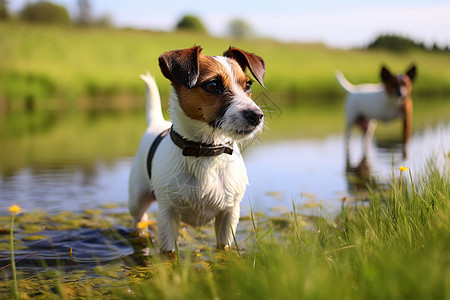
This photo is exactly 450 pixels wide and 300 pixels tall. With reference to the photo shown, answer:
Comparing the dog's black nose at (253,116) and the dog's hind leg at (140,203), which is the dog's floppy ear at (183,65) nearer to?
the dog's black nose at (253,116)

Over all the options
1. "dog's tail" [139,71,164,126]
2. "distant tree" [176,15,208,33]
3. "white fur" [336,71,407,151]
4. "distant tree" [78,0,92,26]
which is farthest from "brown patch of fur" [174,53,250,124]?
"distant tree" [176,15,208,33]

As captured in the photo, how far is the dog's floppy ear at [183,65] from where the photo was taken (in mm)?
3072

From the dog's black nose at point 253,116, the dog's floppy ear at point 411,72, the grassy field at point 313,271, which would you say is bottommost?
the grassy field at point 313,271

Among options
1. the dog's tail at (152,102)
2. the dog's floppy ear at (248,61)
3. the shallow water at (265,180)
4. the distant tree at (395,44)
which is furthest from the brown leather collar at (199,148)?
the distant tree at (395,44)

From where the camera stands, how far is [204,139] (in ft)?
10.8

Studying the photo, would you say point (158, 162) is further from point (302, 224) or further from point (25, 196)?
point (25, 196)

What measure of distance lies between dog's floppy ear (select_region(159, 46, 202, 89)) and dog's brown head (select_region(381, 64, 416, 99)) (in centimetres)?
724

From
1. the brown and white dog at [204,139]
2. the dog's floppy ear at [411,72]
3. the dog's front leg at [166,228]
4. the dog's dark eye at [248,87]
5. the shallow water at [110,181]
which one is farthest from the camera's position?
the dog's floppy ear at [411,72]

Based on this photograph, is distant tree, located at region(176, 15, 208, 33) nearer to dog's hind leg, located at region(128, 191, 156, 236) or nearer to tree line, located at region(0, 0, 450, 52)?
tree line, located at region(0, 0, 450, 52)

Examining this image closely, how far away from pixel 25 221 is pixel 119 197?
4.73 feet

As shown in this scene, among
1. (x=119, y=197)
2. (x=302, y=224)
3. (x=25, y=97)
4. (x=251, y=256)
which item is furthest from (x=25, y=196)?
(x=25, y=97)

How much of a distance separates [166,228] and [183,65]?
1228 mm

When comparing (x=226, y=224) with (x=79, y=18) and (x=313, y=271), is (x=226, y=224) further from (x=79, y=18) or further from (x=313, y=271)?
(x=79, y=18)

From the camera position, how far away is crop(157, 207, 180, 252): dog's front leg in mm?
3527
